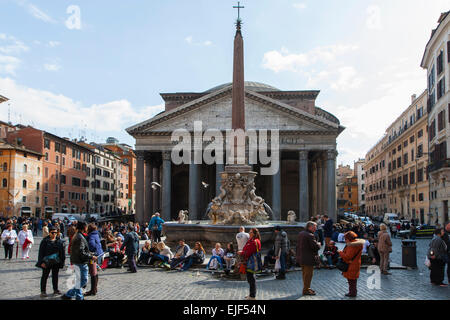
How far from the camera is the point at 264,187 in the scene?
4416cm

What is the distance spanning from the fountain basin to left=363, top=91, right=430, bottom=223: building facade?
2206 centimetres

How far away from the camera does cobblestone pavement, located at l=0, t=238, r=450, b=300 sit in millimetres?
8094

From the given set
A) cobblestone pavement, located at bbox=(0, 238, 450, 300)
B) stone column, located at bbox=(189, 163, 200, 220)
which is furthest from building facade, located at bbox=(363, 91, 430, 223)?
cobblestone pavement, located at bbox=(0, 238, 450, 300)

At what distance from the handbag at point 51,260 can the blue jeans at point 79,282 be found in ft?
1.78

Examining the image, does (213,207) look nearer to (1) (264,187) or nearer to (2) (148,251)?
(2) (148,251)

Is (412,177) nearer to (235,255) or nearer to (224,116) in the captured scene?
(224,116)

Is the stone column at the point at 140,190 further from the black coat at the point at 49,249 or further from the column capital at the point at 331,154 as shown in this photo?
the black coat at the point at 49,249

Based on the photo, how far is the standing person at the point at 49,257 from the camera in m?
7.82

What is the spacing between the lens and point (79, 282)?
741 cm

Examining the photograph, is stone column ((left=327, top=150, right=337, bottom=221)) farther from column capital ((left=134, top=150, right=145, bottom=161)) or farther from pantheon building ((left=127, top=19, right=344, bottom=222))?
column capital ((left=134, top=150, right=145, bottom=161))

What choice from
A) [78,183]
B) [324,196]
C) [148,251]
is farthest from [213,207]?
[78,183]

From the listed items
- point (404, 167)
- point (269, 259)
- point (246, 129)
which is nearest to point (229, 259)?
point (269, 259)

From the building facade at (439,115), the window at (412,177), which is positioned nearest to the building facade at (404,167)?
the window at (412,177)

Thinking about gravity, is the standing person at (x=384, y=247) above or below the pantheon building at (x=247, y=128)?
below
